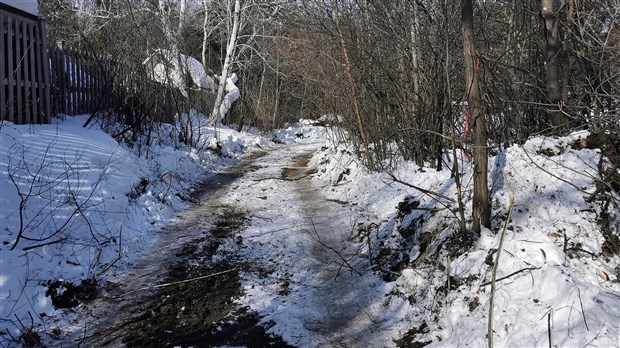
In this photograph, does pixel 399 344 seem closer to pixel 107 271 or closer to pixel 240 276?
pixel 240 276

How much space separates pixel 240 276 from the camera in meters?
5.55

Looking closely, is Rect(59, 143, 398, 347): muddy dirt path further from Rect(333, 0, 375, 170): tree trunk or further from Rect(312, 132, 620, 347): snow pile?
Rect(333, 0, 375, 170): tree trunk

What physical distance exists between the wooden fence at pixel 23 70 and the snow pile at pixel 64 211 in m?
0.42

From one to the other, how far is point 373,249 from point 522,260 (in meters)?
2.42

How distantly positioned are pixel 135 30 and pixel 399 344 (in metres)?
12.0

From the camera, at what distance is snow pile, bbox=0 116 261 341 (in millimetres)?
4707

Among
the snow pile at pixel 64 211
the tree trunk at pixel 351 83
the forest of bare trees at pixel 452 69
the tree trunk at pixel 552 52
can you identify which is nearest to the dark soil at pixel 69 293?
the snow pile at pixel 64 211

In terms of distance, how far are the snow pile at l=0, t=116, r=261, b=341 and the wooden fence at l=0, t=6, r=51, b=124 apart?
1.37 ft

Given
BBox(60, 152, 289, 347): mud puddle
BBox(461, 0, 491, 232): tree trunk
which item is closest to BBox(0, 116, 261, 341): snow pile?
BBox(60, 152, 289, 347): mud puddle

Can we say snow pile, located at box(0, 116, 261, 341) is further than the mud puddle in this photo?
Yes

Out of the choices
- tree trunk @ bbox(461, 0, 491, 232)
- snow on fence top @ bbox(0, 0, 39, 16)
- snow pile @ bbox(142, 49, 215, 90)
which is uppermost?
snow on fence top @ bbox(0, 0, 39, 16)

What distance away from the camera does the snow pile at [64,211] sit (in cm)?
471

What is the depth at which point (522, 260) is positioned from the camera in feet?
13.6

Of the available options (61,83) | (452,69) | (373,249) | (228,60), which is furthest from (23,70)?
(228,60)
